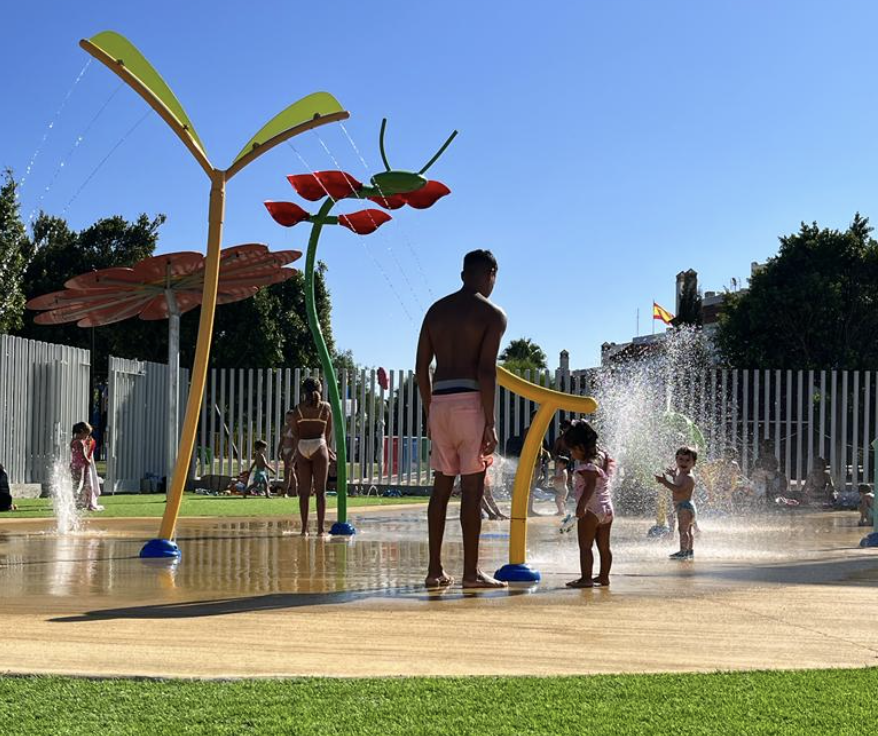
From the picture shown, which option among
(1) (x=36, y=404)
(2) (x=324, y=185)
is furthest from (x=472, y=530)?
(1) (x=36, y=404)

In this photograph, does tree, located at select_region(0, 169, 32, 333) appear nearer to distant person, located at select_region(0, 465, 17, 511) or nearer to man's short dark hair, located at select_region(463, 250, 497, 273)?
distant person, located at select_region(0, 465, 17, 511)

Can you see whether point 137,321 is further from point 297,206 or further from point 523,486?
point 523,486

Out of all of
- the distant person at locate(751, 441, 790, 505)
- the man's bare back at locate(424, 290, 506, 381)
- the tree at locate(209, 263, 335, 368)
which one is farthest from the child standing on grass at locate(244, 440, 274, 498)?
the tree at locate(209, 263, 335, 368)

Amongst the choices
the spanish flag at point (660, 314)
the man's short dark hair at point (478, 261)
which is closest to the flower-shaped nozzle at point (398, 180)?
the man's short dark hair at point (478, 261)

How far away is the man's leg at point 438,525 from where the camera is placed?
7.45 m

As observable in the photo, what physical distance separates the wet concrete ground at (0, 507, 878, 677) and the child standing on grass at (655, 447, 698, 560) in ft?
0.96

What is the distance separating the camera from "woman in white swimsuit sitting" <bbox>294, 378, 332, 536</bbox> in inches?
478

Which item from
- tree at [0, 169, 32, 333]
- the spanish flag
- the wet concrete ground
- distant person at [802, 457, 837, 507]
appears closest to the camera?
the wet concrete ground

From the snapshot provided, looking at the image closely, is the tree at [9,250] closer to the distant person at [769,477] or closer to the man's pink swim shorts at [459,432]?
the distant person at [769,477]

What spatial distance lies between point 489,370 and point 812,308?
33.6 metres

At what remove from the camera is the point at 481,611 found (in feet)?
20.1

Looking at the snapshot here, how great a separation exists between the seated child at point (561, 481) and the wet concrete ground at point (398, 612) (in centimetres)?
723

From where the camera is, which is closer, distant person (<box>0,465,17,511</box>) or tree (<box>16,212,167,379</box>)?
distant person (<box>0,465,17,511</box>)

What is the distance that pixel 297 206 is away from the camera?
1241 centimetres
